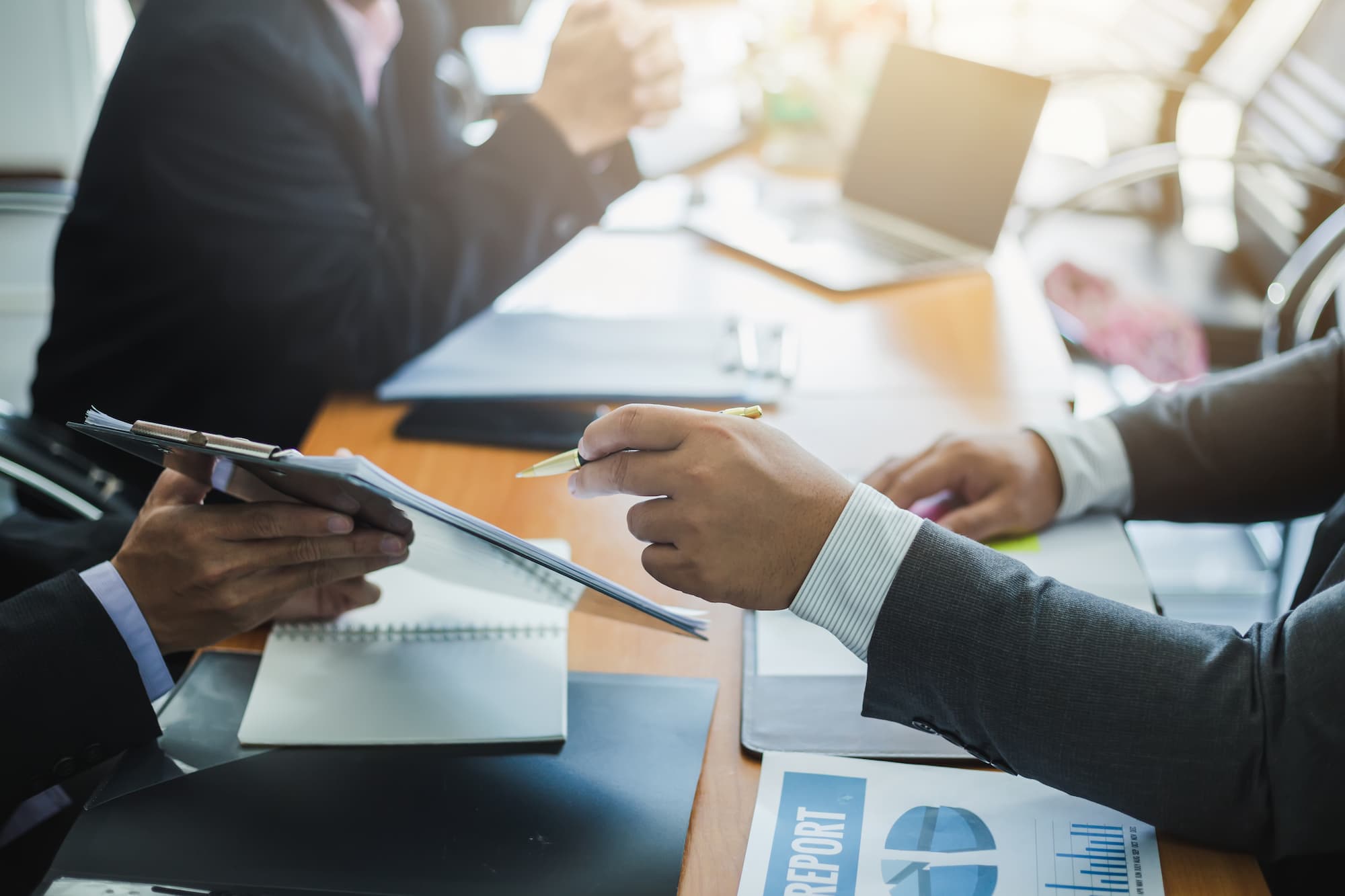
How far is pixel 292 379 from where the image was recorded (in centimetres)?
130

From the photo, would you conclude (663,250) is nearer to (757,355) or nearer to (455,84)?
(757,355)

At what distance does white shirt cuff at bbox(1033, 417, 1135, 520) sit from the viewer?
1.01 meters

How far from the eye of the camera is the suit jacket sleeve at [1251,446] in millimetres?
1036

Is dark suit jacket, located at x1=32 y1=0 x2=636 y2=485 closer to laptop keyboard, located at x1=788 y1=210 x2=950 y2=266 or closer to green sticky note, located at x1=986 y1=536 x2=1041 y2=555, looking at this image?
laptop keyboard, located at x1=788 y1=210 x2=950 y2=266

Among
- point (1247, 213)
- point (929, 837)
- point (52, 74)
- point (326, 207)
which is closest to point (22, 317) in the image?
point (52, 74)

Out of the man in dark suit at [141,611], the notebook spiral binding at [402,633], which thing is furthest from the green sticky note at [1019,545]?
the man in dark suit at [141,611]

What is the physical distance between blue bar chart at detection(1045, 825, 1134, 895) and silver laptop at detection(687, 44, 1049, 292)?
36.8 inches

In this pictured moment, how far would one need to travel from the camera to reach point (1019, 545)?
3.26 feet

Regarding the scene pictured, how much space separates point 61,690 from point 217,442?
0.27 meters

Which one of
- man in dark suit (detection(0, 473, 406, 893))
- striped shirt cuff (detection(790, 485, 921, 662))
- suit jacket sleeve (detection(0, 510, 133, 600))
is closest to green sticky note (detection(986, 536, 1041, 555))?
striped shirt cuff (detection(790, 485, 921, 662))

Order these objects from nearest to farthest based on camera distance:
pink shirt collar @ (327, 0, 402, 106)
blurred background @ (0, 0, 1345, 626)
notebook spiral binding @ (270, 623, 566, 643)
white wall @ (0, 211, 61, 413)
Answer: notebook spiral binding @ (270, 623, 566, 643) → pink shirt collar @ (327, 0, 402, 106) → blurred background @ (0, 0, 1345, 626) → white wall @ (0, 211, 61, 413)

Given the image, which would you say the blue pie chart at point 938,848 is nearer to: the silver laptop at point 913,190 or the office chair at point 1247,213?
the silver laptop at point 913,190

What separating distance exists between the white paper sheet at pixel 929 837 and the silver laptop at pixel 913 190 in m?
0.89

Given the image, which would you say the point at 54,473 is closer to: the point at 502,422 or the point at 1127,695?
the point at 502,422
